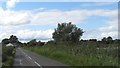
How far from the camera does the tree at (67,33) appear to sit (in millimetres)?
98438

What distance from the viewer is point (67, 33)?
10225cm

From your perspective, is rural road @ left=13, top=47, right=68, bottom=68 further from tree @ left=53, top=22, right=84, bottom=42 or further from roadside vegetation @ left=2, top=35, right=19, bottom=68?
tree @ left=53, top=22, right=84, bottom=42

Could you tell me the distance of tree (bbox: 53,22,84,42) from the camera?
98.4 m

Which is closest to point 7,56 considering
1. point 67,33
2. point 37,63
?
point 37,63

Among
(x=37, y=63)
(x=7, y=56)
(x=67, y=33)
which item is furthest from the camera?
(x=67, y=33)

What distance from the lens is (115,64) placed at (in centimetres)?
2564

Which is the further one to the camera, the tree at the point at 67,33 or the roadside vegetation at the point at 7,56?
the tree at the point at 67,33

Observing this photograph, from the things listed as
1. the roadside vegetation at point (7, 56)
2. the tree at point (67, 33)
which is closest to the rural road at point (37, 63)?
the roadside vegetation at point (7, 56)

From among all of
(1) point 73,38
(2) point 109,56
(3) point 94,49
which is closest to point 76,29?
(1) point 73,38

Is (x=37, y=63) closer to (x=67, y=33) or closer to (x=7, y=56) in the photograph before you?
(x=7, y=56)

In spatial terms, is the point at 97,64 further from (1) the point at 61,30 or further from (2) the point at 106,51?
(1) the point at 61,30

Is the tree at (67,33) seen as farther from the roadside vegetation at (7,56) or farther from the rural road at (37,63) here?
the rural road at (37,63)

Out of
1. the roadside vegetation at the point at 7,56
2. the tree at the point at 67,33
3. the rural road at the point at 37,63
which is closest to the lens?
the rural road at the point at 37,63

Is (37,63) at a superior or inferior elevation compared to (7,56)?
inferior
